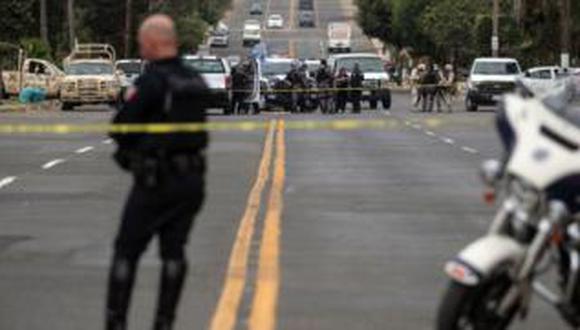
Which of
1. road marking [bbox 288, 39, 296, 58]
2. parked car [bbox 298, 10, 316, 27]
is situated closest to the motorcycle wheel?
road marking [bbox 288, 39, 296, 58]

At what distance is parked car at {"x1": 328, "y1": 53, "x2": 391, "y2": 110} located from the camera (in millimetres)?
48438

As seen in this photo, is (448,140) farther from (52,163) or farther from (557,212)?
(557,212)

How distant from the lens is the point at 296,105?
4616 centimetres

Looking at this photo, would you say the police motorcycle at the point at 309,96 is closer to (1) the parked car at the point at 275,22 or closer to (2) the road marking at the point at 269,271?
(2) the road marking at the point at 269,271

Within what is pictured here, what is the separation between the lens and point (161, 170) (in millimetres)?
7742

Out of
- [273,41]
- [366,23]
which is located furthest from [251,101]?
[273,41]

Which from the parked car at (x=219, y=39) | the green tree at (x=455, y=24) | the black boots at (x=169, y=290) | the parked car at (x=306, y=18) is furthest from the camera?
the parked car at (x=306, y=18)

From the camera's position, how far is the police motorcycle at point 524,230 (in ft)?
23.0

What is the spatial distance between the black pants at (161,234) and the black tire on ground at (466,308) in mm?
1576

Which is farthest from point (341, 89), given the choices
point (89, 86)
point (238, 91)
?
point (89, 86)

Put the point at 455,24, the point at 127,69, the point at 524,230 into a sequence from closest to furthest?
the point at 524,230 → the point at 127,69 → the point at 455,24

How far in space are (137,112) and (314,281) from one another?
3.37 m

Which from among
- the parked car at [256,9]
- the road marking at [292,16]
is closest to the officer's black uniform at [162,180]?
the road marking at [292,16]

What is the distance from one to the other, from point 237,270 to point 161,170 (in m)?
3.57
